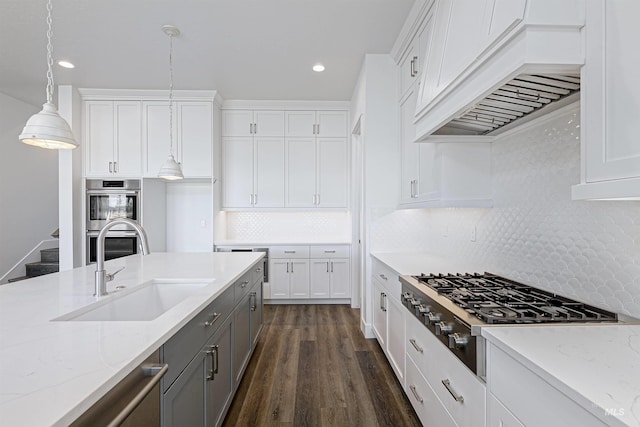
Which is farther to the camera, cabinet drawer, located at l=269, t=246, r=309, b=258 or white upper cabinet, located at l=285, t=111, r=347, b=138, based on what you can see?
white upper cabinet, located at l=285, t=111, r=347, b=138

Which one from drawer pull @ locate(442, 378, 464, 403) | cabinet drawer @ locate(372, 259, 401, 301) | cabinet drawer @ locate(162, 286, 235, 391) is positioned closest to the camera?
cabinet drawer @ locate(162, 286, 235, 391)

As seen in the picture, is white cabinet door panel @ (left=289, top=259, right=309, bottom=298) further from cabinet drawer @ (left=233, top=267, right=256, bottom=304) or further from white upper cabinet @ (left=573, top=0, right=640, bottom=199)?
white upper cabinet @ (left=573, top=0, right=640, bottom=199)

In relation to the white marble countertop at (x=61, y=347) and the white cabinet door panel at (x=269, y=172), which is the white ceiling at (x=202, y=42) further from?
the white marble countertop at (x=61, y=347)

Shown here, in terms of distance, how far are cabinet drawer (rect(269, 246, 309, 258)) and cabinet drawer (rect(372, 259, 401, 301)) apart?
157cm

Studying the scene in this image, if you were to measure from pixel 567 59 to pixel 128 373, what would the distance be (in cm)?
157

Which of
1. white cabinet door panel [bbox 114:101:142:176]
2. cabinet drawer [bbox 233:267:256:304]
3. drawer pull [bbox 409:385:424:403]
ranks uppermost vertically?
white cabinet door panel [bbox 114:101:142:176]

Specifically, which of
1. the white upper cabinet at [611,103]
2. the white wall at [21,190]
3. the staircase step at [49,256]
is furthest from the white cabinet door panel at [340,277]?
the white wall at [21,190]

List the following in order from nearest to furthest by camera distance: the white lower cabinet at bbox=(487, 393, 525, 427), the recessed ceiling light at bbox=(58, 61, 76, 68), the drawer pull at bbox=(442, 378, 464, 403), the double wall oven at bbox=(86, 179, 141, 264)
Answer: the white lower cabinet at bbox=(487, 393, 525, 427) < the drawer pull at bbox=(442, 378, 464, 403) < the recessed ceiling light at bbox=(58, 61, 76, 68) < the double wall oven at bbox=(86, 179, 141, 264)

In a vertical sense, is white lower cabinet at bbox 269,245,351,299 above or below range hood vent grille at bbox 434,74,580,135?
below

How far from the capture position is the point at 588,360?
829mm

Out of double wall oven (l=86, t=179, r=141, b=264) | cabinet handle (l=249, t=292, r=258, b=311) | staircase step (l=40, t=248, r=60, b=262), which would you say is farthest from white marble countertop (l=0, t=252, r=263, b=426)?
staircase step (l=40, t=248, r=60, b=262)

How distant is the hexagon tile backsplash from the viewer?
3.96 feet

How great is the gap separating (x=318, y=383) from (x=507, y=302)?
1610 mm

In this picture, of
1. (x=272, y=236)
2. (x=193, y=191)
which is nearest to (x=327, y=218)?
(x=272, y=236)
